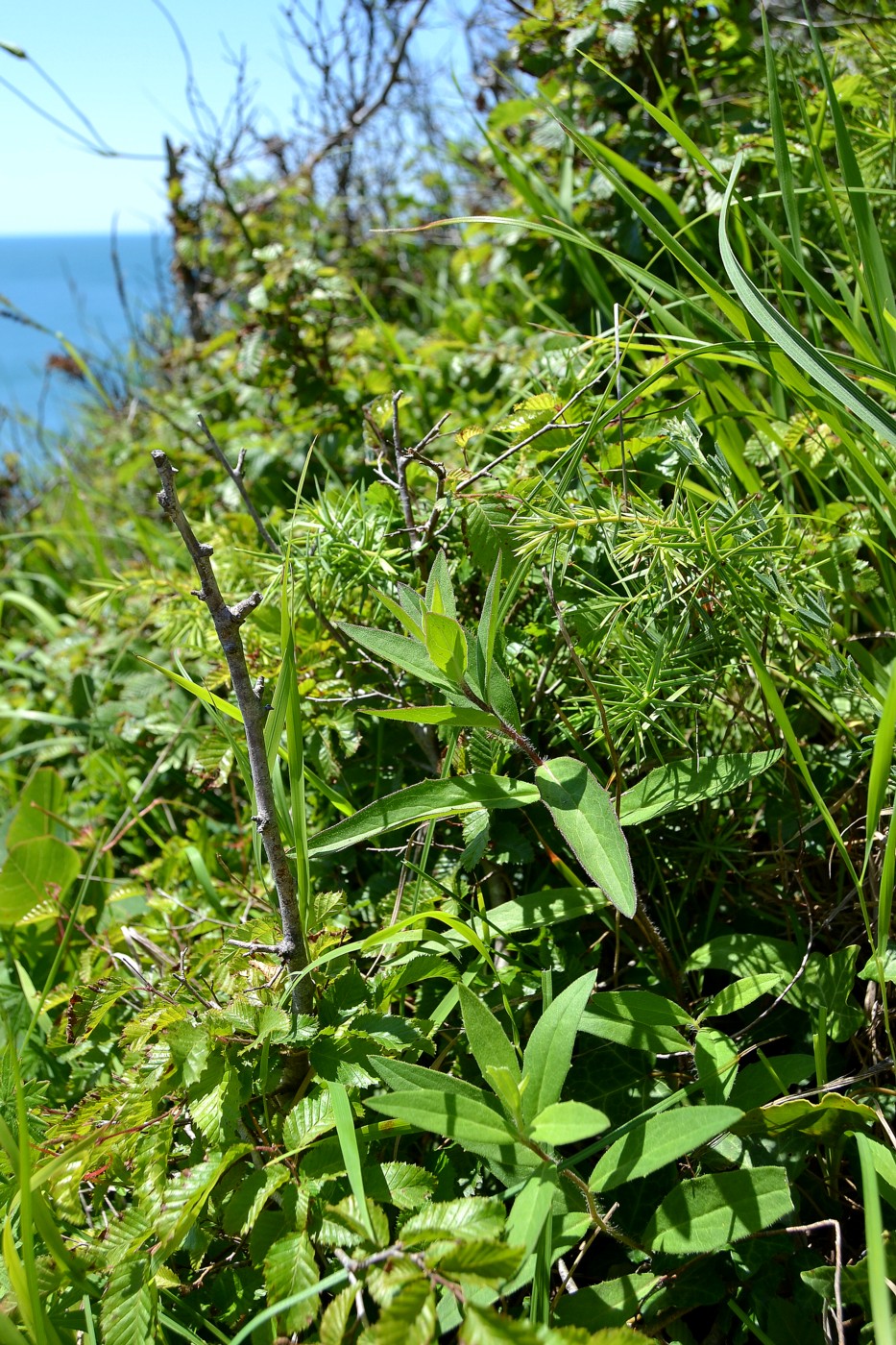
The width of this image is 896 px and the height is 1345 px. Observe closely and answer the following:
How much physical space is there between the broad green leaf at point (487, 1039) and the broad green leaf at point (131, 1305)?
1.26 feet

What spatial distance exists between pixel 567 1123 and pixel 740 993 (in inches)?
13.9

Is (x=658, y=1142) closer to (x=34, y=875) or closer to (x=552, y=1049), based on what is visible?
(x=552, y=1049)

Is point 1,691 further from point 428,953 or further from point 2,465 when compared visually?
point 2,465

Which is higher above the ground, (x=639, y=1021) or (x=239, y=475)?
(x=239, y=475)

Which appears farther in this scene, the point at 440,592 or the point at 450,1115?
the point at 440,592

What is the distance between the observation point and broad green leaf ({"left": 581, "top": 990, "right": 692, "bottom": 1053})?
98 cm

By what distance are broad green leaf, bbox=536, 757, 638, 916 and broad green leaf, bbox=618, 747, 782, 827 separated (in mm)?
102

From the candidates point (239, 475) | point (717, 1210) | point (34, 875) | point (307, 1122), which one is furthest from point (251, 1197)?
point (34, 875)

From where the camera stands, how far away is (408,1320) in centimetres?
70

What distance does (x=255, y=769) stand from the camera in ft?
3.16

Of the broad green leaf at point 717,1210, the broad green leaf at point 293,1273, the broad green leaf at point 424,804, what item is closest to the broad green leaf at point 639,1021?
the broad green leaf at point 717,1210

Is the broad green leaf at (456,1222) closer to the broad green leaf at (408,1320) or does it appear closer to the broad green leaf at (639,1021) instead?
the broad green leaf at (408,1320)

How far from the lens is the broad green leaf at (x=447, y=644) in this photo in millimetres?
924

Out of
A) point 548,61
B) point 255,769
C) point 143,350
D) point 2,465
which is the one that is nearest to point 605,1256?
point 255,769
